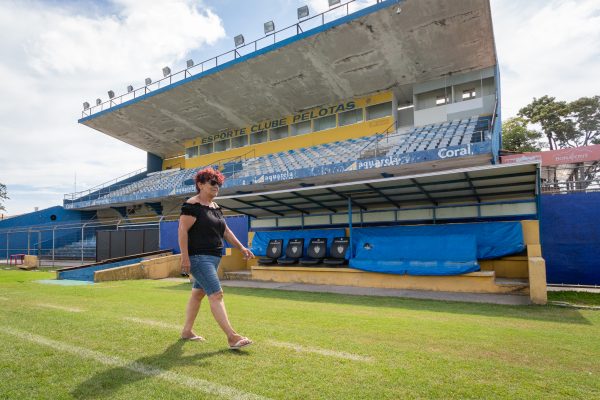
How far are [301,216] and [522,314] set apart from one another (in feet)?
29.1

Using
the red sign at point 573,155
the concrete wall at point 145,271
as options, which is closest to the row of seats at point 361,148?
the concrete wall at point 145,271

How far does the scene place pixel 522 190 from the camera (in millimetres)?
9875

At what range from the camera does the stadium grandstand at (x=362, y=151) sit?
963cm

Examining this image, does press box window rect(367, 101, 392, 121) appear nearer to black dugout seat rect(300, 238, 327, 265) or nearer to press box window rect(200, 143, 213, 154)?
black dugout seat rect(300, 238, 327, 265)

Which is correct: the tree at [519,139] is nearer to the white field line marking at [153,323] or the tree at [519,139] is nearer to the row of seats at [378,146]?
the row of seats at [378,146]

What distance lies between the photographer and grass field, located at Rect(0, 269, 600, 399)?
8.75ft

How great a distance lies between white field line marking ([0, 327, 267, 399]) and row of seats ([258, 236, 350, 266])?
25.9 ft

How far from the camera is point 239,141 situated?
2867 cm

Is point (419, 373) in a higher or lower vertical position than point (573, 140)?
lower

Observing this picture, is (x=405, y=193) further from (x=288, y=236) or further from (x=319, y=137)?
(x=319, y=137)

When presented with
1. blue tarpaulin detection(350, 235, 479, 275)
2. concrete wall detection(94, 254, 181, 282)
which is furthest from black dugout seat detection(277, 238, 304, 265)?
concrete wall detection(94, 254, 181, 282)

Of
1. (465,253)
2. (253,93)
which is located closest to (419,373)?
(465,253)

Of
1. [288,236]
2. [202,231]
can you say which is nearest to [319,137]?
[288,236]

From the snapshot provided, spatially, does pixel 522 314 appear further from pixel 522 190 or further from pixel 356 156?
pixel 356 156
